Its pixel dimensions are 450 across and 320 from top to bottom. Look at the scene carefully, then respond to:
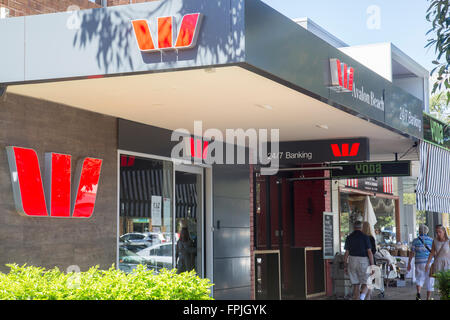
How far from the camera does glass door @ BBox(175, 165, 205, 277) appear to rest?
36.2 ft

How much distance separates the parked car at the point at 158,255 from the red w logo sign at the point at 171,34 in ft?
13.9

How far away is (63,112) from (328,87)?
3.34 m

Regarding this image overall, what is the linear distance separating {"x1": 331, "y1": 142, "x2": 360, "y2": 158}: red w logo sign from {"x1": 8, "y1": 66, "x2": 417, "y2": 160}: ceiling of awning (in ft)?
1.70

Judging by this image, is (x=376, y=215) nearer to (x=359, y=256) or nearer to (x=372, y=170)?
(x=372, y=170)

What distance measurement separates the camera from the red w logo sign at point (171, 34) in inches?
250

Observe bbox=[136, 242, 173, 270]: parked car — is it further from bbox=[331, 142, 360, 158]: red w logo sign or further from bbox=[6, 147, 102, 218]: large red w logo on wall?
bbox=[331, 142, 360, 158]: red w logo sign

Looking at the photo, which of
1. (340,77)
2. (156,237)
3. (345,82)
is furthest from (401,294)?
(340,77)

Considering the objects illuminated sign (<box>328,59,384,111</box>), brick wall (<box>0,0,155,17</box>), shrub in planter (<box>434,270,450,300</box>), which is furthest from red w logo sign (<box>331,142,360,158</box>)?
brick wall (<box>0,0,155,17</box>)

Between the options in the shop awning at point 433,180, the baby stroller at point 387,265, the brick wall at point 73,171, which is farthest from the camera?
the baby stroller at point 387,265

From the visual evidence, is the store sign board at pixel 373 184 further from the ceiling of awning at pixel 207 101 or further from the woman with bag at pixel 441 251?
the ceiling of awning at pixel 207 101

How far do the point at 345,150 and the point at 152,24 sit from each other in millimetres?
6315

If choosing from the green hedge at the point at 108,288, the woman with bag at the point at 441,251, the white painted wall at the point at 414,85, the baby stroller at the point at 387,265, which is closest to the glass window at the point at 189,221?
the woman with bag at the point at 441,251

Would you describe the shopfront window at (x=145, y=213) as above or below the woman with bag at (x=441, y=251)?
above
